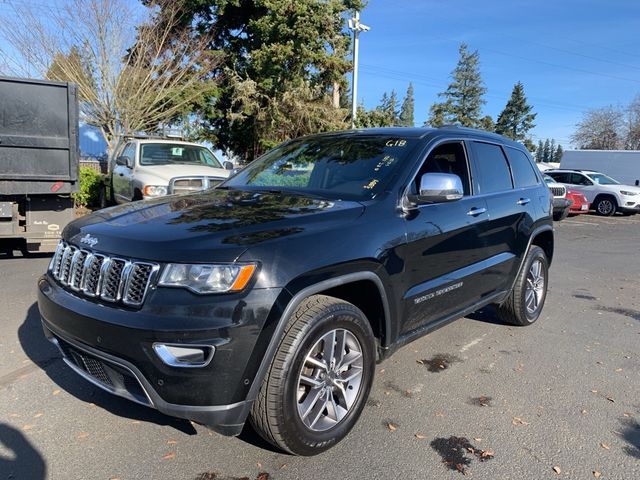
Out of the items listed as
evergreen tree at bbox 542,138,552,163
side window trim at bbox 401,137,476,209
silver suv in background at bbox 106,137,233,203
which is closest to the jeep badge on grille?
side window trim at bbox 401,137,476,209

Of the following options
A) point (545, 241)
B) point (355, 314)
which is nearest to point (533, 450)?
point (355, 314)

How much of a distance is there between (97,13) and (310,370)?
14528 mm

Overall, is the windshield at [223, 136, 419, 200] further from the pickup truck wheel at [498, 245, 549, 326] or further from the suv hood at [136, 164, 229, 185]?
the suv hood at [136, 164, 229, 185]

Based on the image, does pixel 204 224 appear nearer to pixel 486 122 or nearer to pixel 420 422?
pixel 420 422

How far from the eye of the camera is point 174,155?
10734 millimetres

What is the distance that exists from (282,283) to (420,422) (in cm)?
148

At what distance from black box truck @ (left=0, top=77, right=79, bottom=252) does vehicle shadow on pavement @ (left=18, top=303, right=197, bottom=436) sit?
283cm

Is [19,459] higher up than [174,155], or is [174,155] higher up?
[174,155]

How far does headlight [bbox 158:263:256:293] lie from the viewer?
2404 mm

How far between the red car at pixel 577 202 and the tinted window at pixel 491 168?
15986mm

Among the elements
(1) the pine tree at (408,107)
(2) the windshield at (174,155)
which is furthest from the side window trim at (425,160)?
(1) the pine tree at (408,107)

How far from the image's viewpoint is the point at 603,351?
4680 mm

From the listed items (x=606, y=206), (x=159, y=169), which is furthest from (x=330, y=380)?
(x=606, y=206)

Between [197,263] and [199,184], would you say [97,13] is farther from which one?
[197,263]
